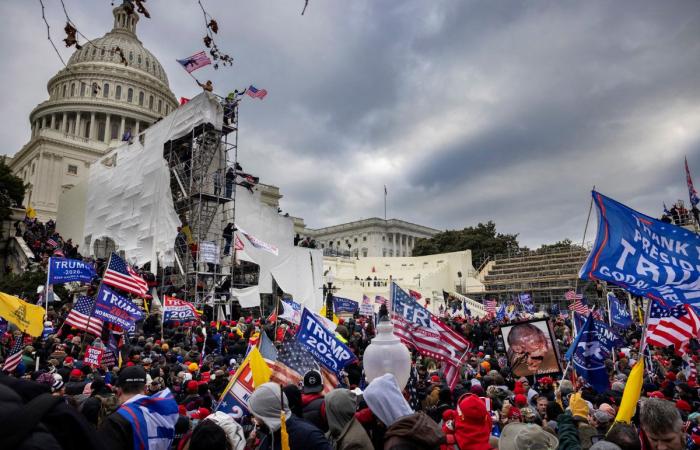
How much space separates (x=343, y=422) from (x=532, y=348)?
544 cm

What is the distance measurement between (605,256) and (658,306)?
291 cm

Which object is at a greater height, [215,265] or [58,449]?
[215,265]

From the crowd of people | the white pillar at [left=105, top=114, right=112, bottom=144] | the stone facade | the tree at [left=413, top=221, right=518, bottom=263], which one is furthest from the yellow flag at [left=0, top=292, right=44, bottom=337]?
the stone facade

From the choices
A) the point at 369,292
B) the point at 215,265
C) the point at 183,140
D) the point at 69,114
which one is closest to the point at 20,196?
the point at 183,140

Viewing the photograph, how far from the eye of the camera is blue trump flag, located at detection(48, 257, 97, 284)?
12617 mm

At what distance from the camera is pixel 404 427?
106 inches

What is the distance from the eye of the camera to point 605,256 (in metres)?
5.53

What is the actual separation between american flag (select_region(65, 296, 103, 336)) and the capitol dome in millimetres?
57741

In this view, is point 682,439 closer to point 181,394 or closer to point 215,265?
point 181,394

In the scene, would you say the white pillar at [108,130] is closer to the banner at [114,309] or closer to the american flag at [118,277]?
the american flag at [118,277]

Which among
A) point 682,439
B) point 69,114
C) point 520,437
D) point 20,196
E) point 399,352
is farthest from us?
point 69,114

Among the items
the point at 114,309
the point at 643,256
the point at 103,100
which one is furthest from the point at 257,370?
the point at 103,100

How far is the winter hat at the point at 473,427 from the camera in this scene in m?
3.38

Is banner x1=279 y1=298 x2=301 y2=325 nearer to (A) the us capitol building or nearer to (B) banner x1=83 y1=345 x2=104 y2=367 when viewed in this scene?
(B) banner x1=83 y1=345 x2=104 y2=367
